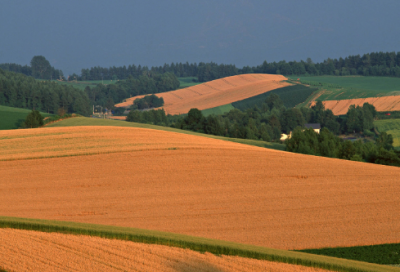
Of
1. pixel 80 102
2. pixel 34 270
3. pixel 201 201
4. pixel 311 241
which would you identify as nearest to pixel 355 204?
pixel 311 241

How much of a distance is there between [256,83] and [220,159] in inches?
4649

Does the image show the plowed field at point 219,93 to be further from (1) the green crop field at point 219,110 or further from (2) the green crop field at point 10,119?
(2) the green crop field at point 10,119

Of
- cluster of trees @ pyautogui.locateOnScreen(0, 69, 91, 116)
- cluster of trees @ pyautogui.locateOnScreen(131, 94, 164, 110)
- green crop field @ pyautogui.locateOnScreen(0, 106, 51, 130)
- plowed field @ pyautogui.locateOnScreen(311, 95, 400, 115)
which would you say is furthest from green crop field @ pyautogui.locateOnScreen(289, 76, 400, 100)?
green crop field @ pyautogui.locateOnScreen(0, 106, 51, 130)

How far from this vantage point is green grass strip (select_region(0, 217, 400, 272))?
511 inches

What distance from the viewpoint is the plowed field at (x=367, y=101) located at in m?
99.2

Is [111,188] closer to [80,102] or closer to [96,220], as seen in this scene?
[96,220]

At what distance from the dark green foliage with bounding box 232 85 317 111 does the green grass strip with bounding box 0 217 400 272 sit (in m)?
104

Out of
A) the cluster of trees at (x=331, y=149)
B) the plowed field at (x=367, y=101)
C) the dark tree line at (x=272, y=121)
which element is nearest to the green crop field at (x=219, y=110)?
the dark tree line at (x=272, y=121)

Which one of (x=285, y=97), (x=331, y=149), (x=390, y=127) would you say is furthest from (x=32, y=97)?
(x=331, y=149)

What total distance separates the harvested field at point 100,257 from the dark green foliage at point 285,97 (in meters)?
105

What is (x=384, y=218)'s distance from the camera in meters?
20.1

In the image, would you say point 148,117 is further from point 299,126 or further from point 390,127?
point 390,127

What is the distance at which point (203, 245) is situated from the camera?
14.0 m

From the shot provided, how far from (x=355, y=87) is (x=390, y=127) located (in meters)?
A: 46.7
